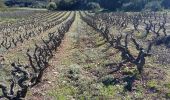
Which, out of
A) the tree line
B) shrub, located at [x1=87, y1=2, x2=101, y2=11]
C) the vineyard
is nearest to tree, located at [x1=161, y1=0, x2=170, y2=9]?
the tree line

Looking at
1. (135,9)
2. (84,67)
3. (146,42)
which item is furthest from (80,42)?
(135,9)

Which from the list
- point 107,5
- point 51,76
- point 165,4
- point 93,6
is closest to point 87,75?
point 51,76

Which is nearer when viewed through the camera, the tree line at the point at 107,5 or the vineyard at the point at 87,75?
the vineyard at the point at 87,75

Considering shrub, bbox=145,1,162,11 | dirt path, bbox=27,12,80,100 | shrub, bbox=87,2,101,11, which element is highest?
dirt path, bbox=27,12,80,100

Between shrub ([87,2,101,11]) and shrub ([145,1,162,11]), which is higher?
shrub ([145,1,162,11])

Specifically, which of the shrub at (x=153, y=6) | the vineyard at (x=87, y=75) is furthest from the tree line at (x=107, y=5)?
the vineyard at (x=87, y=75)

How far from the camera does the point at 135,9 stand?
411ft

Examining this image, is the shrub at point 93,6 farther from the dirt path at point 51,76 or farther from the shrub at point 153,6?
the dirt path at point 51,76

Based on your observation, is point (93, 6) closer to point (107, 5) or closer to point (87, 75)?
point (107, 5)

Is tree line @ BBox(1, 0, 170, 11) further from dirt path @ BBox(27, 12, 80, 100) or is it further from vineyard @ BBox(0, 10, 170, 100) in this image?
vineyard @ BBox(0, 10, 170, 100)

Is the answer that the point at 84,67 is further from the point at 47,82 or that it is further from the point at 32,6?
the point at 32,6

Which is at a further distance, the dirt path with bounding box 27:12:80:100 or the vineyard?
the dirt path with bounding box 27:12:80:100

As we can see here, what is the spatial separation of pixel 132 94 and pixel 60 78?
18.8ft

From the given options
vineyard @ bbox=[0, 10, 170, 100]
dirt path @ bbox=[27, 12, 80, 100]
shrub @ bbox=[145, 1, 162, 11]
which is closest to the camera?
vineyard @ bbox=[0, 10, 170, 100]
